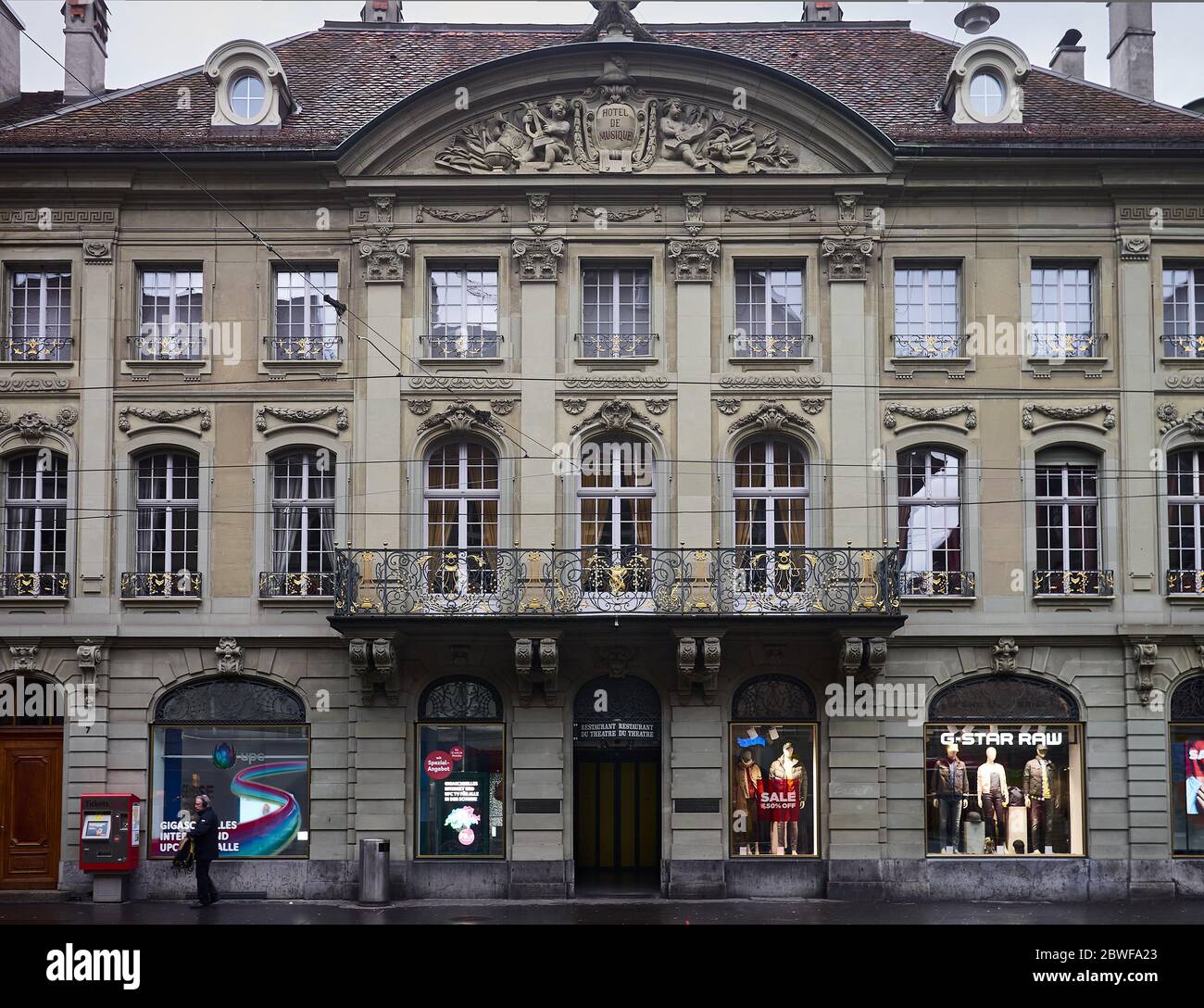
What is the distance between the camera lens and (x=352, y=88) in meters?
25.3

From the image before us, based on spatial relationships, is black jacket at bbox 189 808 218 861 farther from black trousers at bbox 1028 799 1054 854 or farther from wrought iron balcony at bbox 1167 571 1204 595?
wrought iron balcony at bbox 1167 571 1204 595

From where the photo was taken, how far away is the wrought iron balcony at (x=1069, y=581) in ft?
74.4

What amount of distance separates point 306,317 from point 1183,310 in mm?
14556

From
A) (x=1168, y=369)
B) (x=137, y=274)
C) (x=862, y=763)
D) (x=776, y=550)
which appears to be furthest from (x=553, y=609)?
(x=1168, y=369)

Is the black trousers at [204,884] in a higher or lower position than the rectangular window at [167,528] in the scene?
lower

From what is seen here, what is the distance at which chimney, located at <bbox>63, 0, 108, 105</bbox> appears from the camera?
25.8 metres

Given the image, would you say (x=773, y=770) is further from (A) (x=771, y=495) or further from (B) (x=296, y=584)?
(B) (x=296, y=584)

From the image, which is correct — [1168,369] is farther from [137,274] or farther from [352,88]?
[137,274]

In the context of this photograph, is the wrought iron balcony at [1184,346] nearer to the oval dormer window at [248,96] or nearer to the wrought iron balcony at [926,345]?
the wrought iron balcony at [926,345]

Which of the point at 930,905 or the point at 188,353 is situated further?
the point at 188,353

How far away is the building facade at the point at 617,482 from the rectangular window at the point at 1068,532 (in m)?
0.08

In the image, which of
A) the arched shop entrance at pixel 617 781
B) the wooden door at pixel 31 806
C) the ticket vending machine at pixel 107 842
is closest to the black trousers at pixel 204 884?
the ticket vending machine at pixel 107 842

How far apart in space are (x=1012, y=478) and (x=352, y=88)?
1342 cm

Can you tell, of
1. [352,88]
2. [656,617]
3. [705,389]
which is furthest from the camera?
[352,88]
